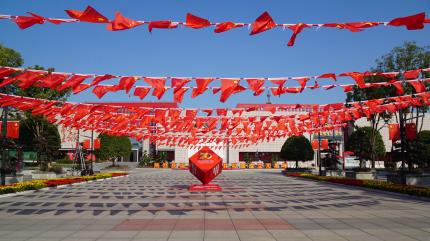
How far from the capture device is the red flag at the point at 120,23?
29.3 ft

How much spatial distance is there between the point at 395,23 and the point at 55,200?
16.0 m

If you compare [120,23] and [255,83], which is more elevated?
[120,23]

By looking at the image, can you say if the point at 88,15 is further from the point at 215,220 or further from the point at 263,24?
the point at 215,220

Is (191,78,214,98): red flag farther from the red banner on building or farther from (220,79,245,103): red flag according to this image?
the red banner on building

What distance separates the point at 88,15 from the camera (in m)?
8.65

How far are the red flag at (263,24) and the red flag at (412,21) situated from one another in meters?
2.88

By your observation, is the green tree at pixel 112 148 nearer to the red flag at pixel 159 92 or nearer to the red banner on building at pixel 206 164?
the red banner on building at pixel 206 164

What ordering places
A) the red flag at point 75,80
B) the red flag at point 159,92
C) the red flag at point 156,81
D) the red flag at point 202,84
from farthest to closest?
the red flag at point 159,92
the red flag at point 156,81
the red flag at point 202,84
the red flag at point 75,80

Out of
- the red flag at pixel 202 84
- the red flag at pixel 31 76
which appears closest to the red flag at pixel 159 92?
the red flag at pixel 202 84

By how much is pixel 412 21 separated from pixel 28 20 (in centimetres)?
893

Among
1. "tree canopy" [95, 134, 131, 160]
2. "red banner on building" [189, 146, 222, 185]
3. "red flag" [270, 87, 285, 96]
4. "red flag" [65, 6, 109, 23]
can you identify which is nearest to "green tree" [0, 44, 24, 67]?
"tree canopy" [95, 134, 131, 160]

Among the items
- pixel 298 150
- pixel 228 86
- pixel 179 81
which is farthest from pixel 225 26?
pixel 298 150

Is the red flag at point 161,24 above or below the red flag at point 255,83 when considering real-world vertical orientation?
above

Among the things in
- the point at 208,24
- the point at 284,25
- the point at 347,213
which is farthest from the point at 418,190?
the point at 208,24
